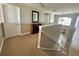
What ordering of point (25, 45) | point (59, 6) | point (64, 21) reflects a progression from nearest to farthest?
point (59, 6) < point (64, 21) < point (25, 45)

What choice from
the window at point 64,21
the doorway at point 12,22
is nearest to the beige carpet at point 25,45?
the doorway at point 12,22

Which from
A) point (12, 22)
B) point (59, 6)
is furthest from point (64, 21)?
point (12, 22)

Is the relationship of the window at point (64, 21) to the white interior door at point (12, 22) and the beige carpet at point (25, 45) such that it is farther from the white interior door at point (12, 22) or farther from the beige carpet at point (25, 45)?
the white interior door at point (12, 22)

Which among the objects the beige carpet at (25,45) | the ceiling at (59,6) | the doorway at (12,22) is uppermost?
the ceiling at (59,6)

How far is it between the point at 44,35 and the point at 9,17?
1.42 feet

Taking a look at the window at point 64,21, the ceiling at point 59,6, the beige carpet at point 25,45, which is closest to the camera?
the ceiling at point 59,6

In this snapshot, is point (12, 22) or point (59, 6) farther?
point (12, 22)

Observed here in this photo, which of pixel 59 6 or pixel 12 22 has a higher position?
pixel 59 6

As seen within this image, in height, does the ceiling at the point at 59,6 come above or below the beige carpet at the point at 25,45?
above

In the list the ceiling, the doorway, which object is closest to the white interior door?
the doorway

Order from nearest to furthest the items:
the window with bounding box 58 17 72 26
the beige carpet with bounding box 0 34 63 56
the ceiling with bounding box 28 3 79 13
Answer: the ceiling with bounding box 28 3 79 13
the window with bounding box 58 17 72 26
the beige carpet with bounding box 0 34 63 56

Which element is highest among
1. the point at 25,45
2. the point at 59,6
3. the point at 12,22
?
the point at 59,6

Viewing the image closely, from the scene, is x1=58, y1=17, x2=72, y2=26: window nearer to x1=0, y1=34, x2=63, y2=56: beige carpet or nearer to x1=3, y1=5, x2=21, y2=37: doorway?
x1=0, y1=34, x2=63, y2=56: beige carpet

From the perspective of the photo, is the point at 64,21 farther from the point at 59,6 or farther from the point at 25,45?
the point at 25,45
